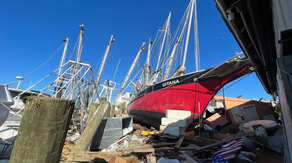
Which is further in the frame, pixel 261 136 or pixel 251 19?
pixel 261 136

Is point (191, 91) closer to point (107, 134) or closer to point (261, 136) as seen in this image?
point (261, 136)

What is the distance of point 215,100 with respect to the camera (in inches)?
709

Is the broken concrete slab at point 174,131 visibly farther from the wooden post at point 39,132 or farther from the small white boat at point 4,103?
the small white boat at point 4,103

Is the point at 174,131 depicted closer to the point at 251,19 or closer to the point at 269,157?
the point at 269,157

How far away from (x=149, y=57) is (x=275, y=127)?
19.6m

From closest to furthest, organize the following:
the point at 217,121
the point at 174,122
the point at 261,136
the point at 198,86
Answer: the point at 261,136 < the point at 174,122 < the point at 198,86 < the point at 217,121

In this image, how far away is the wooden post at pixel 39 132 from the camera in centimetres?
204

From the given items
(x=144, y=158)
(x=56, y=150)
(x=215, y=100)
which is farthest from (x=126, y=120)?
(x=215, y=100)

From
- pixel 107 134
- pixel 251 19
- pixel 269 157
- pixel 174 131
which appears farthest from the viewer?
pixel 174 131

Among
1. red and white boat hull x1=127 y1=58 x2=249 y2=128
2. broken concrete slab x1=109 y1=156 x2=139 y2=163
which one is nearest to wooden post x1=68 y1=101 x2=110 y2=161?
broken concrete slab x1=109 y1=156 x2=139 y2=163

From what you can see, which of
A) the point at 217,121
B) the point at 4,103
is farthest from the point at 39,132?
the point at 217,121

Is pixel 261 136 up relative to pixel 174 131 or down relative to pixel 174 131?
up

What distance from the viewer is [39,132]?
2107 millimetres

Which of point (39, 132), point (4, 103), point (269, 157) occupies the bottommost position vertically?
point (269, 157)
